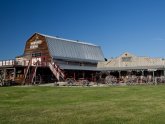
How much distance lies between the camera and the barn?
48.1 metres

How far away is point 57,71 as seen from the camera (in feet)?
157

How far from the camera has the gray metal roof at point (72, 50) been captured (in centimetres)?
5481

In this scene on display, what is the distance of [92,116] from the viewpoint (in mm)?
10352

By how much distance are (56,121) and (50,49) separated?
146ft

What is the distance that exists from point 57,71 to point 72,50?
12531 millimetres

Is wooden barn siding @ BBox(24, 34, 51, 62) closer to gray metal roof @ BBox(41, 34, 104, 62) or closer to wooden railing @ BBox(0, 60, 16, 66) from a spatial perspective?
gray metal roof @ BBox(41, 34, 104, 62)

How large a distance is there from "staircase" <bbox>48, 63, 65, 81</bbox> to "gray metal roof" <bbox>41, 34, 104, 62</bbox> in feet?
13.9

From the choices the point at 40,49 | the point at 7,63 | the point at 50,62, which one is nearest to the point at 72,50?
the point at 40,49

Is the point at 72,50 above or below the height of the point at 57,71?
above

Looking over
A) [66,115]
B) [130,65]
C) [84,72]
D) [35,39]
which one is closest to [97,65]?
[84,72]

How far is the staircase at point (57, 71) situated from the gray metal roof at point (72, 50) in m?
4.24

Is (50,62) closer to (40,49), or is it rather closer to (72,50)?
(40,49)

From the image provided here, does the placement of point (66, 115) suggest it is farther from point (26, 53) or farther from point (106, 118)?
point (26, 53)

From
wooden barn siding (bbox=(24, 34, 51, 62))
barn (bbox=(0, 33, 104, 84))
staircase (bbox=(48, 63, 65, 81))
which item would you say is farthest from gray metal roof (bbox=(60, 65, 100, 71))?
wooden barn siding (bbox=(24, 34, 51, 62))
